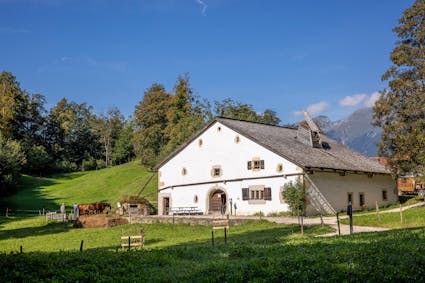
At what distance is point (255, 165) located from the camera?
34.3 metres

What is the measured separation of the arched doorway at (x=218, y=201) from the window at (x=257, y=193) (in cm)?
252

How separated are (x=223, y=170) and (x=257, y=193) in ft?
13.9

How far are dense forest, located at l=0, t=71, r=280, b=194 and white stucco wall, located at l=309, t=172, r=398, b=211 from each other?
28.9 m

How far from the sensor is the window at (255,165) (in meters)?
33.8

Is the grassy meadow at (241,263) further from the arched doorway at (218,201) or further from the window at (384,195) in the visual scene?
the window at (384,195)

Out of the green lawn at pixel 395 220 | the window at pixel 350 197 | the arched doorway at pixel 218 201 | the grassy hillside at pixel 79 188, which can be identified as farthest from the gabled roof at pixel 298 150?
the grassy hillside at pixel 79 188

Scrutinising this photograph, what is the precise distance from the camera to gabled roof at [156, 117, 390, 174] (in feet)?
107

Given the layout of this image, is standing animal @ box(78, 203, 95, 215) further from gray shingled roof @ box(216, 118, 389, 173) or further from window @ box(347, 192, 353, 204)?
window @ box(347, 192, 353, 204)

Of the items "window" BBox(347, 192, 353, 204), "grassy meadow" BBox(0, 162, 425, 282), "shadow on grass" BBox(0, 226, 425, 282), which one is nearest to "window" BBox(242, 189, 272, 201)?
"window" BBox(347, 192, 353, 204)

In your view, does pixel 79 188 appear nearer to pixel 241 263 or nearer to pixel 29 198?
pixel 29 198

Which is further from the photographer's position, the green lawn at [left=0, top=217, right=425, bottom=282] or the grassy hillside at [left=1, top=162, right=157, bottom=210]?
the grassy hillside at [left=1, top=162, right=157, bottom=210]

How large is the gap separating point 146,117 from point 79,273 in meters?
63.3

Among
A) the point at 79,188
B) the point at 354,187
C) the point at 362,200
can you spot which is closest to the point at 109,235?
the point at 354,187

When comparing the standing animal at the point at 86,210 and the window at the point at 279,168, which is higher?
the window at the point at 279,168
